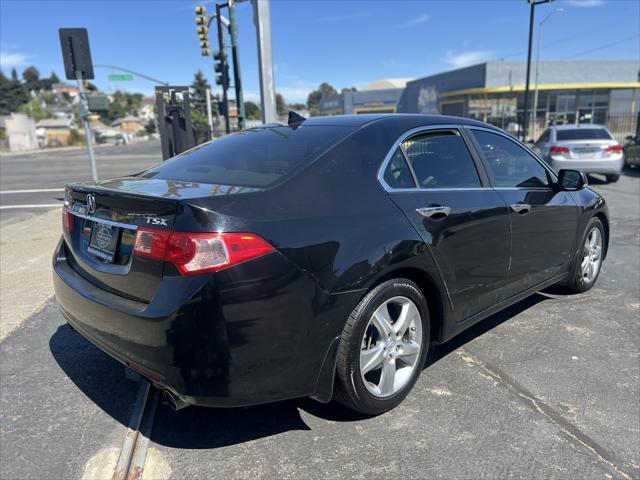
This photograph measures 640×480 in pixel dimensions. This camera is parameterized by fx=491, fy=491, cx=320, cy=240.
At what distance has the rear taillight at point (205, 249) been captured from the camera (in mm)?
2098

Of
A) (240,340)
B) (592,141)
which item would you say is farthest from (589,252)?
(592,141)

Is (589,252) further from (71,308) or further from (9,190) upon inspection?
(9,190)

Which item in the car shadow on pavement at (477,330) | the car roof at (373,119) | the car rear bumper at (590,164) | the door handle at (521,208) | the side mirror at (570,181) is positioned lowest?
the car shadow on pavement at (477,330)

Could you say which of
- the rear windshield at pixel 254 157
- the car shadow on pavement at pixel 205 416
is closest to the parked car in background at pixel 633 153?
the car shadow on pavement at pixel 205 416

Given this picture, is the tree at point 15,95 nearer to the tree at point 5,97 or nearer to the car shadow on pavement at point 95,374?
the tree at point 5,97

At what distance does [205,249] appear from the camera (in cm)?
210

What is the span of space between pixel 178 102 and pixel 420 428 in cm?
874

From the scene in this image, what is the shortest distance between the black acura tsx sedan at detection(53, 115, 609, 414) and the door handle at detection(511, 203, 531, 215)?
0.01 m

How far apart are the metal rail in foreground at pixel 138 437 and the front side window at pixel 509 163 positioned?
2.79 meters

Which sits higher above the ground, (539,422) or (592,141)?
(592,141)

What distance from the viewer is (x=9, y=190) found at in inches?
598

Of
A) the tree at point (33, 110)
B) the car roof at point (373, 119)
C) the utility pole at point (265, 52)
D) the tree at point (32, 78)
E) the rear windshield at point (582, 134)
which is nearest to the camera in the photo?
the car roof at point (373, 119)

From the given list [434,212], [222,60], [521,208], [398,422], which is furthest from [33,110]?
[398,422]

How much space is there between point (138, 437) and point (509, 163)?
3216 millimetres
